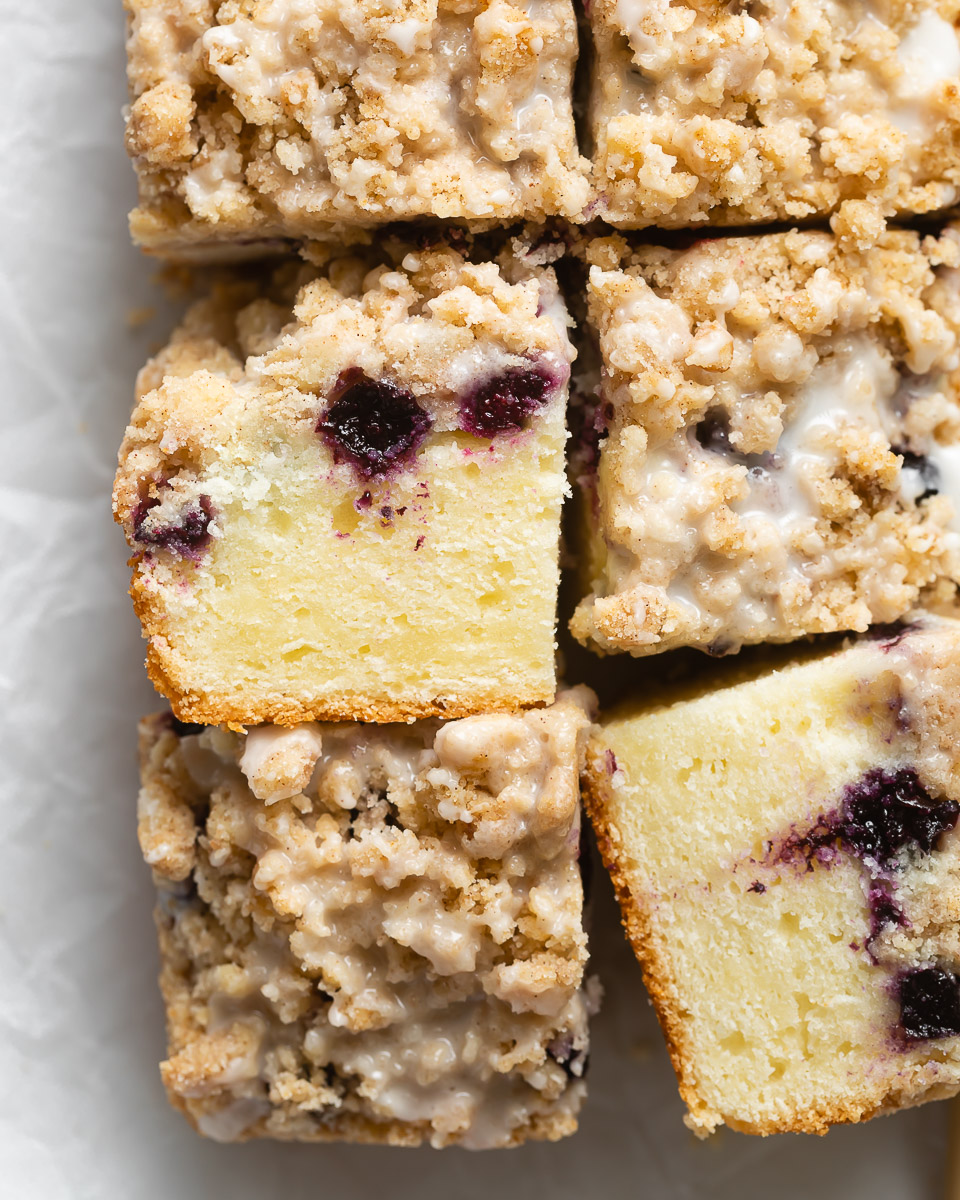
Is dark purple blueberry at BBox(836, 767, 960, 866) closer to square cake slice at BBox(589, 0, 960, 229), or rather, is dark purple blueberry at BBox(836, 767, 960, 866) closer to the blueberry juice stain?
the blueberry juice stain

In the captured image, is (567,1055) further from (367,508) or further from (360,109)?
(360,109)

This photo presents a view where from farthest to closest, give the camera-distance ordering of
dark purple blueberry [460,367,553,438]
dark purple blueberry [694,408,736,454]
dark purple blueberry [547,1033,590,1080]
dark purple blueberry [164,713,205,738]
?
dark purple blueberry [164,713,205,738] → dark purple blueberry [547,1033,590,1080] → dark purple blueberry [694,408,736,454] → dark purple blueberry [460,367,553,438]

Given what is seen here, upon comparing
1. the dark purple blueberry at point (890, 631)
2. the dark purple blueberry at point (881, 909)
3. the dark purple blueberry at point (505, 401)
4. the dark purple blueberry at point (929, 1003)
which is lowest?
the dark purple blueberry at point (929, 1003)

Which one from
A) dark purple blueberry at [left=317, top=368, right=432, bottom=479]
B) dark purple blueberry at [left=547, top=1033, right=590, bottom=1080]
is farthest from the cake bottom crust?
dark purple blueberry at [left=547, top=1033, right=590, bottom=1080]

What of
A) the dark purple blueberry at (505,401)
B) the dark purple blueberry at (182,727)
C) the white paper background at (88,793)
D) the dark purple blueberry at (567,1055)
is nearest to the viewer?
the dark purple blueberry at (505,401)

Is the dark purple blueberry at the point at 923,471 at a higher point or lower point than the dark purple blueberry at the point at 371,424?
lower

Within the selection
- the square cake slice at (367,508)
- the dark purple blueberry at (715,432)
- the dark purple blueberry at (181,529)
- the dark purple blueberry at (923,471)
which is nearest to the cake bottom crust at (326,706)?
the square cake slice at (367,508)

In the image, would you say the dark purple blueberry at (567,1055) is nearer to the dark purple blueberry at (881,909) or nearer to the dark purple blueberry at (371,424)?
the dark purple blueberry at (881,909)

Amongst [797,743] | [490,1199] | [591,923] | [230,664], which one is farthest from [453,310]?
[490,1199]
